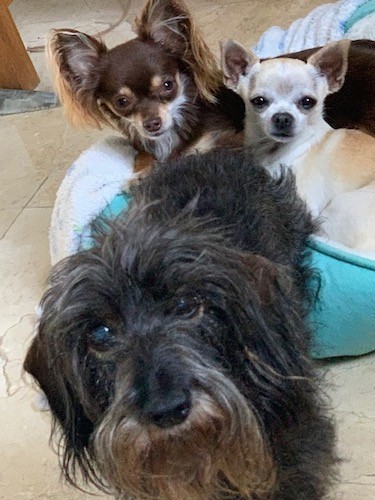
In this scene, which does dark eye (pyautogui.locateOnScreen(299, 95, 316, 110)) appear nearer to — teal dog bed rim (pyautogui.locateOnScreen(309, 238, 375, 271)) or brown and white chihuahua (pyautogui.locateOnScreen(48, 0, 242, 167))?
brown and white chihuahua (pyautogui.locateOnScreen(48, 0, 242, 167))

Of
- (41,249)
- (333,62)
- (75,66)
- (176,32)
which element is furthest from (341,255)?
(41,249)

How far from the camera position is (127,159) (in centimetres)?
218

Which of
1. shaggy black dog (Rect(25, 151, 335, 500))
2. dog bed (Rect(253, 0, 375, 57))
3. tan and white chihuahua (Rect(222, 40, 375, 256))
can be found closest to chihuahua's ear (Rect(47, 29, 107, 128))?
tan and white chihuahua (Rect(222, 40, 375, 256))

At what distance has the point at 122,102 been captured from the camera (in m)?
1.96

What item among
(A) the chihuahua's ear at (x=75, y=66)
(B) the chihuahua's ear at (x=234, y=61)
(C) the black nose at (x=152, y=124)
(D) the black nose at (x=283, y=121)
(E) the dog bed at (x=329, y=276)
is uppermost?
(A) the chihuahua's ear at (x=75, y=66)

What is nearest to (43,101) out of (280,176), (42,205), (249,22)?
(42,205)

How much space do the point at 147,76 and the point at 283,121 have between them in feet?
1.30

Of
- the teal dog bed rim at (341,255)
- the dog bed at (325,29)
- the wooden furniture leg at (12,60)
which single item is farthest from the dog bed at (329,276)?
the wooden furniture leg at (12,60)

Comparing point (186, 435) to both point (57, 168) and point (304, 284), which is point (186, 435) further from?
point (57, 168)

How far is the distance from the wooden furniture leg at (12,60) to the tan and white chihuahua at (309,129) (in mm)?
1456

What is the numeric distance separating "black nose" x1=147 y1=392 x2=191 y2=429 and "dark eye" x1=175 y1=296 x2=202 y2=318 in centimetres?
14

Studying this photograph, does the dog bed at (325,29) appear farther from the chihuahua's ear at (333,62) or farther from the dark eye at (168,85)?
the dark eye at (168,85)

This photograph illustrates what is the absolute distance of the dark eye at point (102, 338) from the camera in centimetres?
106

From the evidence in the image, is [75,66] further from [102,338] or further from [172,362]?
[172,362]
